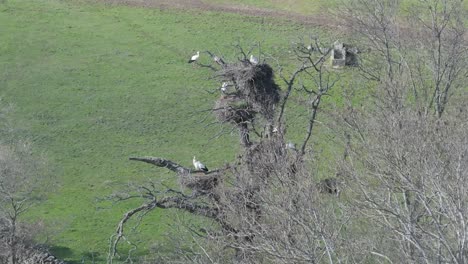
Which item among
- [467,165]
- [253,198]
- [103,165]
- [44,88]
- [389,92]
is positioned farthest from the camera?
[44,88]

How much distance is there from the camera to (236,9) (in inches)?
1654

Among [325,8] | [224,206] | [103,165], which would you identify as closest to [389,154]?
[224,206]

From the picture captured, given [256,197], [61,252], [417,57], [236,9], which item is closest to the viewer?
[256,197]

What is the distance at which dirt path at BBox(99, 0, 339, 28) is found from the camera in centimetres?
4111

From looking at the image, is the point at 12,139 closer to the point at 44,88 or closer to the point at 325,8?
the point at 44,88

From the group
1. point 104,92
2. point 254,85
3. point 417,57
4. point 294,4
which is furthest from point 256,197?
point 294,4

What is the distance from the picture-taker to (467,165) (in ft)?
50.8

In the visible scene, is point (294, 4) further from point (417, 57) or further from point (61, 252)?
point (61, 252)

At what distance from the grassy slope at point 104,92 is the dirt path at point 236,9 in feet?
2.76

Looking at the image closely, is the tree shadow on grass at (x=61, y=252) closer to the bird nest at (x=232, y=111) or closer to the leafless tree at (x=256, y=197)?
the leafless tree at (x=256, y=197)

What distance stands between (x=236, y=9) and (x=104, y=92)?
1118cm

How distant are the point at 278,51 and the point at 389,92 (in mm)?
16152

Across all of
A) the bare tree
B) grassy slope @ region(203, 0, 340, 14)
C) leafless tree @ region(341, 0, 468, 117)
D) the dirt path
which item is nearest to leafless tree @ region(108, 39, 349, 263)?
the bare tree

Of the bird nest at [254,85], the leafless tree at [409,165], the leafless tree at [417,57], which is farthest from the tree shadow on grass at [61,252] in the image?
the leafless tree at [417,57]
